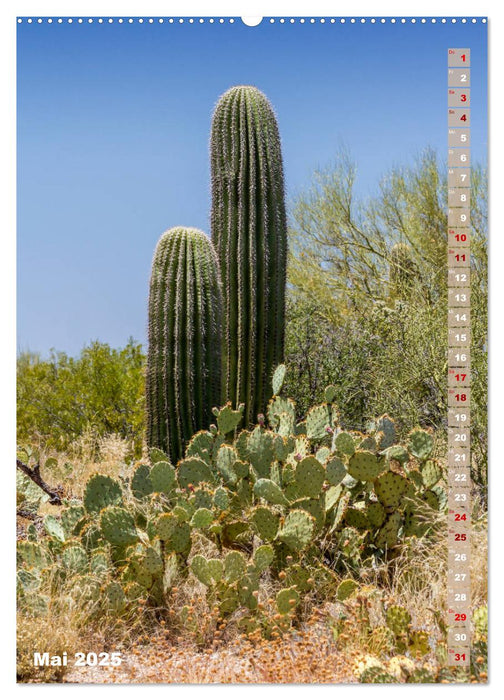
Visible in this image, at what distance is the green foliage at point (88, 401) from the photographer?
6449 mm

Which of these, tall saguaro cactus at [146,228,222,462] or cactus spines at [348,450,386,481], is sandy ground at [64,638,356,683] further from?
tall saguaro cactus at [146,228,222,462]

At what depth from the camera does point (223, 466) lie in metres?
3.81

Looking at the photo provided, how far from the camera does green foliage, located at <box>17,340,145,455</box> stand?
6.45 meters

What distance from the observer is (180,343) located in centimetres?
479

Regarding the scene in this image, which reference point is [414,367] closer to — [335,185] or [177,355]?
[177,355]

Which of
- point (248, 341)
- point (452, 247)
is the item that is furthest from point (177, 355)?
point (452, 247)

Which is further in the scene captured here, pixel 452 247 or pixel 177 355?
pixel 177 355

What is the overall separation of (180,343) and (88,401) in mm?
2072

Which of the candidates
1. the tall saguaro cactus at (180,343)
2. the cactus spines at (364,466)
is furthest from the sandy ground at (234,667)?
the tall saguaro cactus at (180,343)

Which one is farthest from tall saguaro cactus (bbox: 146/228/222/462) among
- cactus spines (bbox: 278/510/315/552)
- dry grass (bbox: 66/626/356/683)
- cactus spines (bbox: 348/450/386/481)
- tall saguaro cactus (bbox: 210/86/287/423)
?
dry grass (bbox: 66/626/356/683)

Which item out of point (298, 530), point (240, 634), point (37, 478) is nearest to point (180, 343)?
point (37, 478)

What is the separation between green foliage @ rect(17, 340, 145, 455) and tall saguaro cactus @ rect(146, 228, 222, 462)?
1.56 meters

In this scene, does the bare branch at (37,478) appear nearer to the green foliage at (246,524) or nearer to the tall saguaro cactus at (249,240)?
the green foliage at (246,524)
